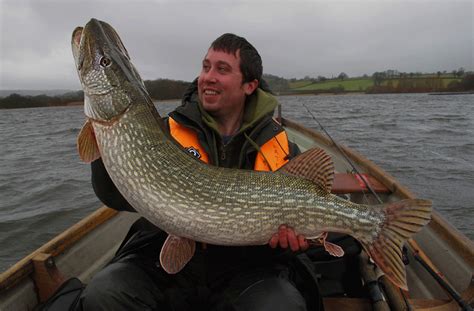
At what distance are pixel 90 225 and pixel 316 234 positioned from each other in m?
2.13

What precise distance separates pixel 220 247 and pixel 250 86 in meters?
1.25

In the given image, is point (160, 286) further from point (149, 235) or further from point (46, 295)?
point (46, 295)

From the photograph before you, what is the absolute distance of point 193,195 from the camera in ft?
6.76

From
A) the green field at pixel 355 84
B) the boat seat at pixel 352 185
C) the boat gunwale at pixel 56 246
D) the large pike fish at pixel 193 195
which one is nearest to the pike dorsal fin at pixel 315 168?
the large pike fish at pixel 193 195

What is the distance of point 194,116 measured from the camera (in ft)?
8.39

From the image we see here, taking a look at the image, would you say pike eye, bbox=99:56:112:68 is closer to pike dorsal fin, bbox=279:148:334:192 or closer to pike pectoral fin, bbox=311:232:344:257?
pike dorsal fin, bbox=279:148:334:192

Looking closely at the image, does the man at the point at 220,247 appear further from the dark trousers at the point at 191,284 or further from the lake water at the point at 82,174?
the lake water at the point at 82,174

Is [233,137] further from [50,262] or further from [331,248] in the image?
[50,262]

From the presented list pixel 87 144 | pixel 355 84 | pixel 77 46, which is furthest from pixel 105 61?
pixel 355 84

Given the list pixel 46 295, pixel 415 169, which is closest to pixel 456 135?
pixel 415 169

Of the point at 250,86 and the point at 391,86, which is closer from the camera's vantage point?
the point at 250,86

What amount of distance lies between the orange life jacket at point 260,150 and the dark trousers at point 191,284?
61 centimetres

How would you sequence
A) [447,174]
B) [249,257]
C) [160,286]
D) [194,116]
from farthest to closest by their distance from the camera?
1. [447,174]
2. [194,116]
3. [249,257]
4. [160,286]

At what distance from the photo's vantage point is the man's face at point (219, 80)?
260 cm
